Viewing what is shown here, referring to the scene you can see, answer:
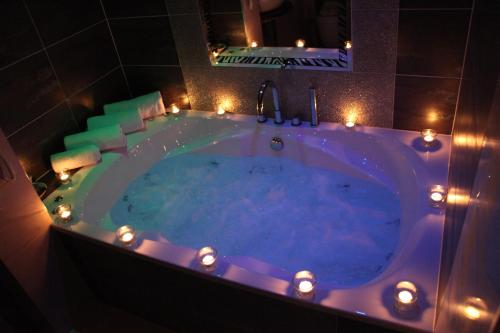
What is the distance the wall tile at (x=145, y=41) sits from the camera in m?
2.44

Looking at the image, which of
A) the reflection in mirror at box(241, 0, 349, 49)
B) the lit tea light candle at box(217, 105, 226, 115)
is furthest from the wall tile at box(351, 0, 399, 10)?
the lit tea light candle at box(217, 105, 226, 115)

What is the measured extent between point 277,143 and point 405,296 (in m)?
1.21

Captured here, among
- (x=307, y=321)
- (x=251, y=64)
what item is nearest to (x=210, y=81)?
(x=251, y=64)

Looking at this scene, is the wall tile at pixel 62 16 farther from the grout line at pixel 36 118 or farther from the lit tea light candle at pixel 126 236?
the lit tea light candle at pixel 126 236

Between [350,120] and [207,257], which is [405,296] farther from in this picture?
[350,120]

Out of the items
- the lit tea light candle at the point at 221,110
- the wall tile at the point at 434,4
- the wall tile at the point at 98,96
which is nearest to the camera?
the wall tile at the point at 434,4

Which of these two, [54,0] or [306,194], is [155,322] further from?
[54,0]

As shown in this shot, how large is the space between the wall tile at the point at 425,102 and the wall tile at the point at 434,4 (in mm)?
314

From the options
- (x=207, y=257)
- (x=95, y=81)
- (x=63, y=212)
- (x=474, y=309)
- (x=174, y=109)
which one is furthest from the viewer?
(x=174, y=109)

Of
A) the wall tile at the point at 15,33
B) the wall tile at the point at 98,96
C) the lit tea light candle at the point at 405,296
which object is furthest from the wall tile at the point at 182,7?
the lit tea light candle at the point at 405,296

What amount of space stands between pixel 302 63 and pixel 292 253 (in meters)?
0.94

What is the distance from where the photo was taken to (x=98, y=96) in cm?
255

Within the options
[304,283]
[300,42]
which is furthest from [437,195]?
[300,42]

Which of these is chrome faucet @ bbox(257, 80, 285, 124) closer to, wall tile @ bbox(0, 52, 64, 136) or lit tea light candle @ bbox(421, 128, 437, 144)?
lit tea light candle @ bbox(421, 128, 437, 144)
